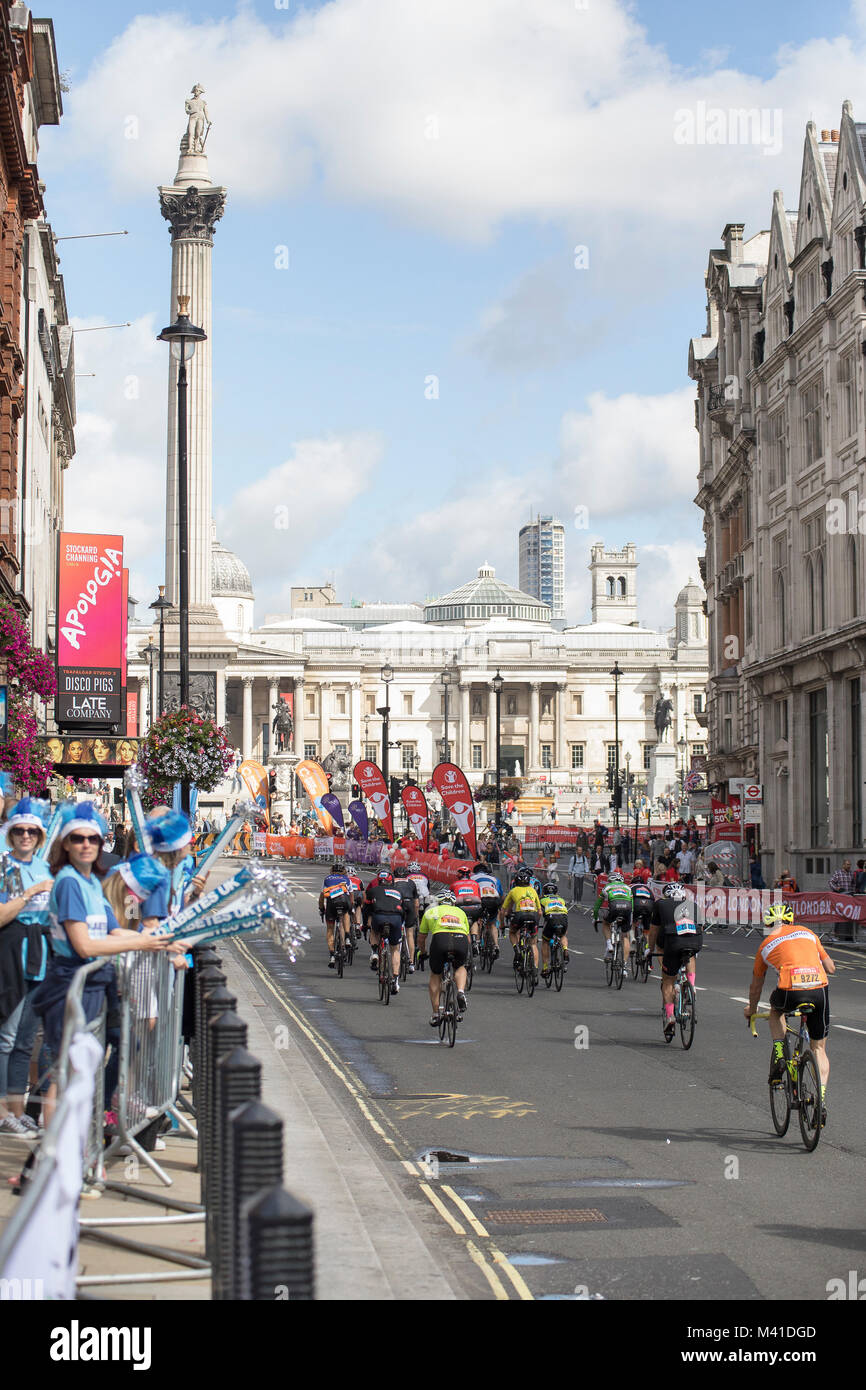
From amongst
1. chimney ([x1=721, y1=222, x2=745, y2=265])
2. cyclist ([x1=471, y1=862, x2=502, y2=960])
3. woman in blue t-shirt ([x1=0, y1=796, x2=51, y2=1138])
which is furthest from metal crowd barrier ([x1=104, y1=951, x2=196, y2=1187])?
chimney ([x1=721, y1=222, x2=745, y2=265])

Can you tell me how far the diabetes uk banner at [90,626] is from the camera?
41.7 metres

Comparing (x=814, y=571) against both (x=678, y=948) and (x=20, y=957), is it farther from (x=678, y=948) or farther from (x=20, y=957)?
(x=20, y=957)

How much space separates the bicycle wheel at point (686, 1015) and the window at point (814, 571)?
2845 centimetres

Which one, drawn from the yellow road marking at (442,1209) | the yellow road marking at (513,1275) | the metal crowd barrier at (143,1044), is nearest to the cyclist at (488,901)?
the yellow road marking at (442,1209)

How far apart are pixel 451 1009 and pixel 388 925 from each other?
516 centimetres

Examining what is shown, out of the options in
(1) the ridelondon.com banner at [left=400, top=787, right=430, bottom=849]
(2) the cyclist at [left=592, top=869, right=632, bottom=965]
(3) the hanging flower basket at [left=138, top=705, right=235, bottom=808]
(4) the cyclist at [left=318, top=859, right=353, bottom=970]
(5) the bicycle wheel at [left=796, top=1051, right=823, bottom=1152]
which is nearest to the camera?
(5) the bicycle wheel at [left=796, top=1051, right=823, bottom=1152]

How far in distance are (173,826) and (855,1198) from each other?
4.66 metres

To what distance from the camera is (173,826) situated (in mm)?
10109

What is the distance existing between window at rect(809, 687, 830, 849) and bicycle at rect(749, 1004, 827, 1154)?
32.6 metres

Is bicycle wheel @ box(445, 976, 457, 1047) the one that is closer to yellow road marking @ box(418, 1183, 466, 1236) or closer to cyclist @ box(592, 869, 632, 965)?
yellow road marking @ box(418, 1183, 466, 1236)

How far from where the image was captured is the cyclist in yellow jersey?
1738 centimetres

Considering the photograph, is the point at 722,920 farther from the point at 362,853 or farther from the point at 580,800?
the point at 580,800

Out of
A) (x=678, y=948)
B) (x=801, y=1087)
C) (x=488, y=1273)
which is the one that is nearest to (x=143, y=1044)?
(x=488, y=1273)
